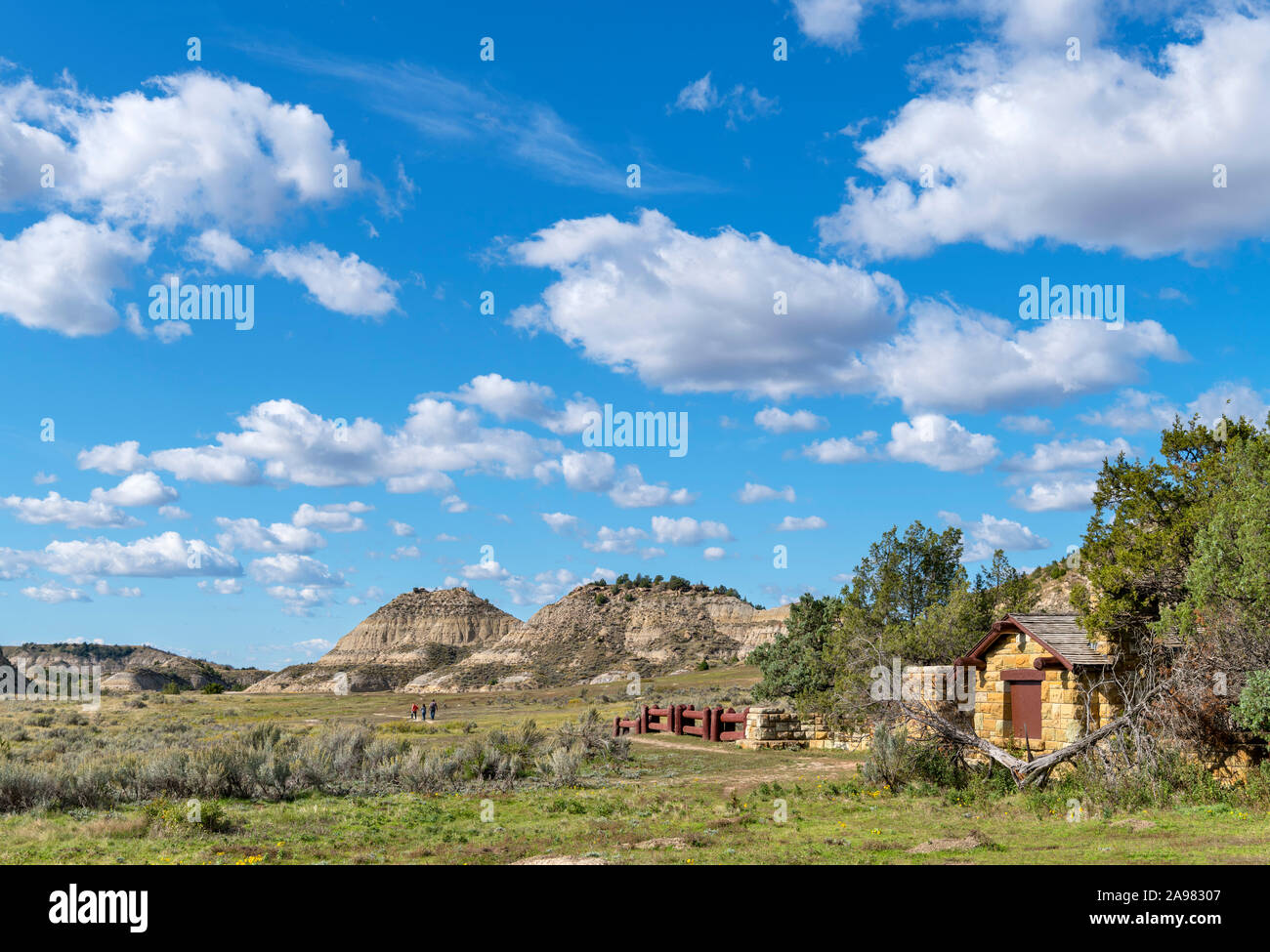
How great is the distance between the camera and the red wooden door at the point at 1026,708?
2122 cm

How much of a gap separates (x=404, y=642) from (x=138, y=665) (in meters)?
38.9

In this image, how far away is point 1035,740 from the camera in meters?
21.0

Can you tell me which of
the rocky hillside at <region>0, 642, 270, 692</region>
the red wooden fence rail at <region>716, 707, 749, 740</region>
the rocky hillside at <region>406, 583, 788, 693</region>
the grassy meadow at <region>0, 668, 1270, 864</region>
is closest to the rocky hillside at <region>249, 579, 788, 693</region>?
the rocky hillside at <region>406, 583, 788, 693</region>

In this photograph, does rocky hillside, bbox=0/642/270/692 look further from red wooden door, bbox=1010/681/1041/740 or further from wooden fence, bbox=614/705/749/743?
red wooden door, bbox=1010/681/1041/740

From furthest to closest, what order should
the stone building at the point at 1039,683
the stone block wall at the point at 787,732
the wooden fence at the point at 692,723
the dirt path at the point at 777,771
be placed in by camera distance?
the wooden fence at the point at 692,723 → the stone block wall at the point at 787,732 → the dirt path at the point at 777,771 → the stone building at the point at 1039,683

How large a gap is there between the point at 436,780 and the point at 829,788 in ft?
30.5

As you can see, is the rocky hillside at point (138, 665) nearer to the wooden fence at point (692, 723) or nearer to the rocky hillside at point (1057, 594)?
the wooden fence at point (692, 723)

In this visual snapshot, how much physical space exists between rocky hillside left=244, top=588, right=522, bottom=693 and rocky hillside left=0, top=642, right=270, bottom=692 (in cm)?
1098

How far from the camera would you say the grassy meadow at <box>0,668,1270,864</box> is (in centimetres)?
1264

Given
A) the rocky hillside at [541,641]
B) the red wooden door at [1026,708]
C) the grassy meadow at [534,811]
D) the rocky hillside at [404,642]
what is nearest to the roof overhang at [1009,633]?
the red wooden door at [1026,708]

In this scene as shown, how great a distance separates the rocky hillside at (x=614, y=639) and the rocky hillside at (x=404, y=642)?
19.7ft
